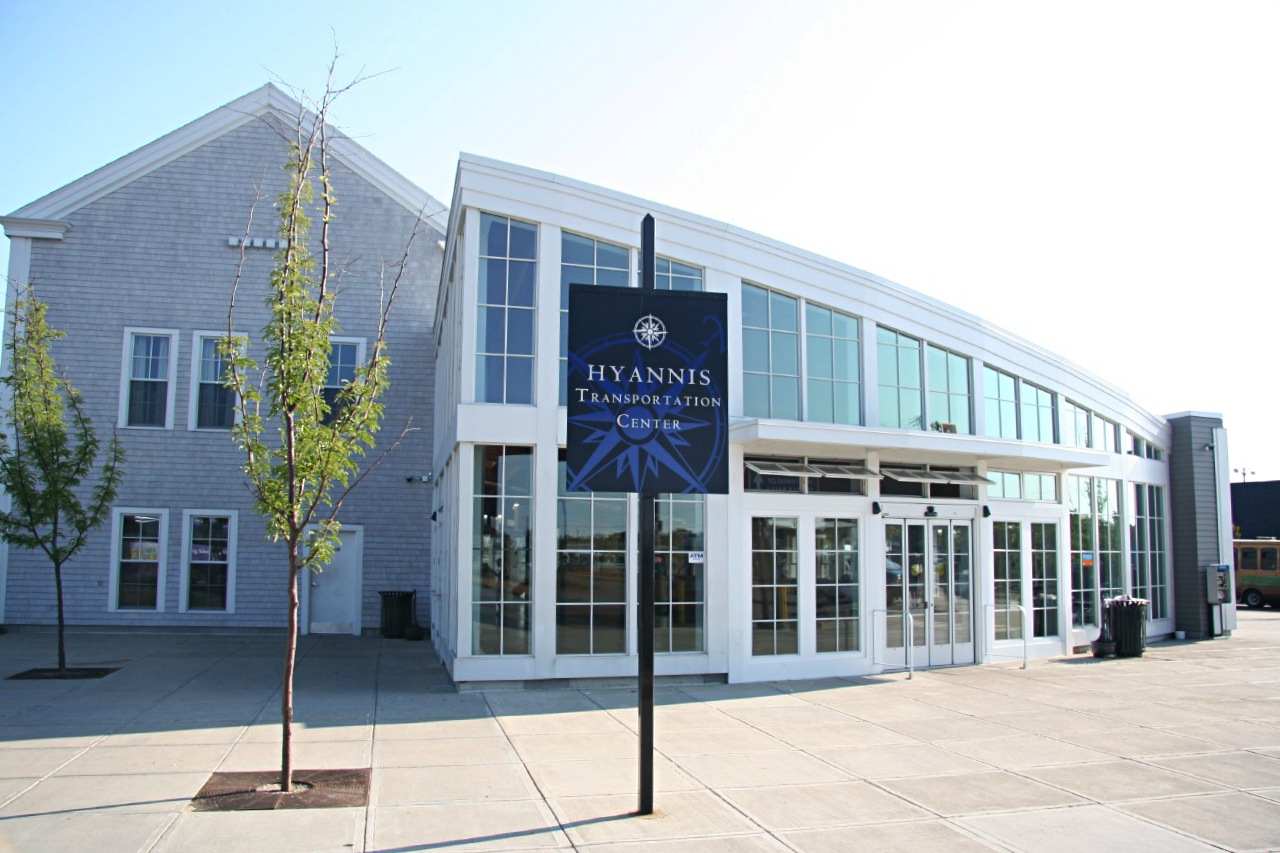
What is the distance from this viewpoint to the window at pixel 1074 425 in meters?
19.9

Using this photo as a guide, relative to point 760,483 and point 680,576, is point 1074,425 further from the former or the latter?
point 680,576

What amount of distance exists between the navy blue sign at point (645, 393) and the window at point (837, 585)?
24.0 ft

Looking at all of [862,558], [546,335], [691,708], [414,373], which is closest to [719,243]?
[546,335]

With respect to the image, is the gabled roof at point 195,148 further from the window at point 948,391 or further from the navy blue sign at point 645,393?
the navy blue sign at point 645,393

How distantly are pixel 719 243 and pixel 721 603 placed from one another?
533 cm

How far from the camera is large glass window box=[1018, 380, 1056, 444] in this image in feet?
61.6

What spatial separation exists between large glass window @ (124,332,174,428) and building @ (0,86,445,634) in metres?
0.03

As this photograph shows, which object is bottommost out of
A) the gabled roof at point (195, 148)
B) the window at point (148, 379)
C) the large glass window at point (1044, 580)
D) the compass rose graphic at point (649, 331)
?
the large glass window at point (1044, 580)

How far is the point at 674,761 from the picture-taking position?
369 inches

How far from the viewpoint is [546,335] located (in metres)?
14.0

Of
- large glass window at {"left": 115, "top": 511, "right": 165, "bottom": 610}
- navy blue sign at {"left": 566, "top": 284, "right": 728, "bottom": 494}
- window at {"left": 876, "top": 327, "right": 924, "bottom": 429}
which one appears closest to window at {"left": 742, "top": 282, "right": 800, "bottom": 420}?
window at {"left": 876, "top": 327, "right": 924, "bottom": 429}

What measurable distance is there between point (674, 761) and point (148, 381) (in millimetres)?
16274

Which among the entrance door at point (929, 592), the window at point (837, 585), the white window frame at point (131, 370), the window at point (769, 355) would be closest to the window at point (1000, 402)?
the entrance door at point (929, 592)

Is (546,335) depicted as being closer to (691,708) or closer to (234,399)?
(691,708)
